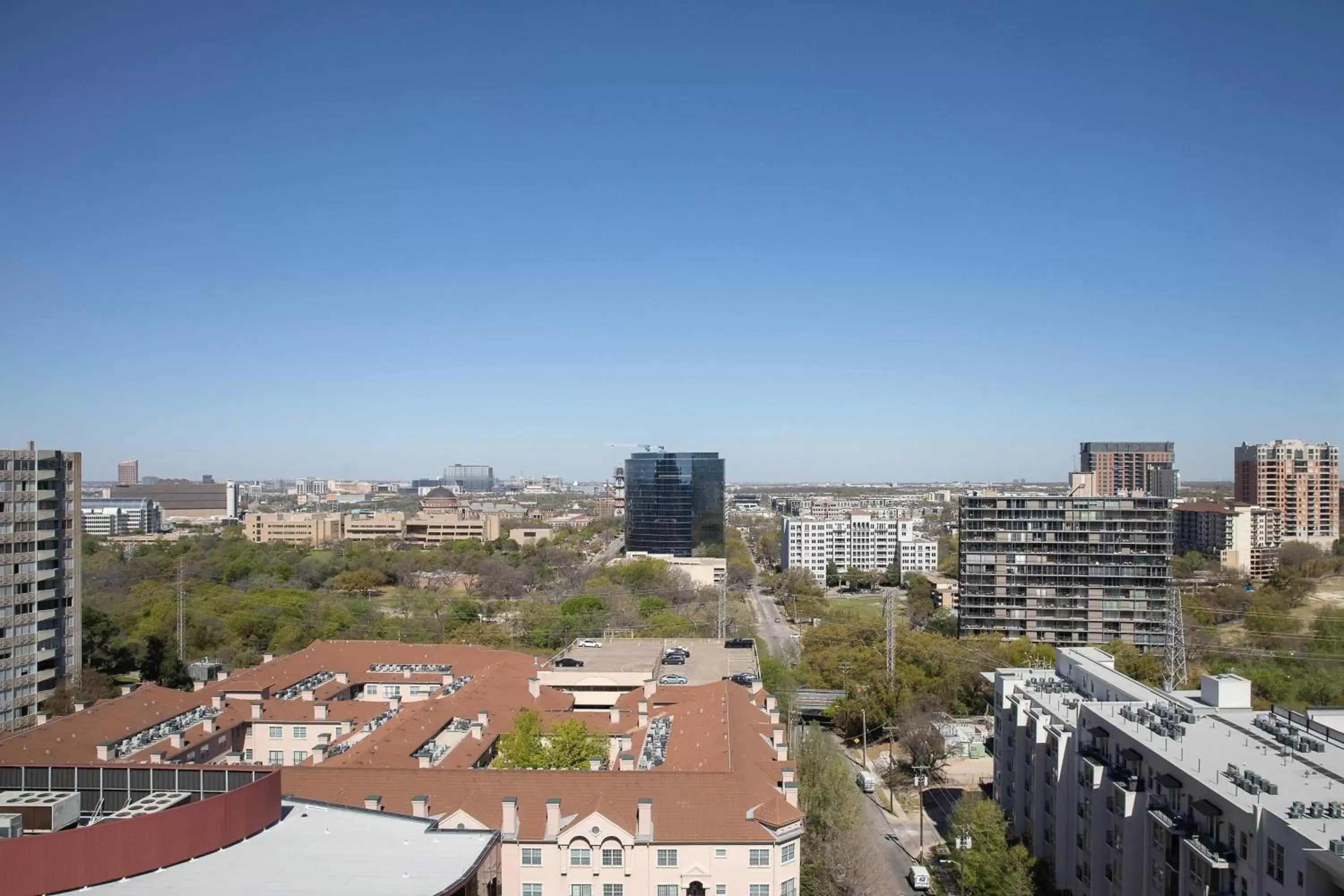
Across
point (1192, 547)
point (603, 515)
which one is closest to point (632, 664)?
point (1192, 547)

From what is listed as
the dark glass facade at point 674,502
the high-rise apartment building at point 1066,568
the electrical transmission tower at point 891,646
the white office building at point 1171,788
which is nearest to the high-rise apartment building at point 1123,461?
the dark glass facade at point 674,502

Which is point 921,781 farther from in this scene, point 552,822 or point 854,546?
point 854,546

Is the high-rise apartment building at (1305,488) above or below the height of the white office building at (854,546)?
above

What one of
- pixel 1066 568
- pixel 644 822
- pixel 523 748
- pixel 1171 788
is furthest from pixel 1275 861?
pixel 1066 568

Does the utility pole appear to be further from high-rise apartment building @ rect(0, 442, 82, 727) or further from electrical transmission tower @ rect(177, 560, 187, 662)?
electrical transmission tower @ rect(177, 560, 187, 662)

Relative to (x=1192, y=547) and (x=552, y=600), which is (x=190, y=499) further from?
(x=1192, y=547)

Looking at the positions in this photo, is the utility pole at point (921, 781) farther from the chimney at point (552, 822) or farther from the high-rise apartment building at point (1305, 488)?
the high-rise apartment building at point (1305, 488)
